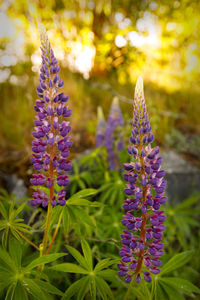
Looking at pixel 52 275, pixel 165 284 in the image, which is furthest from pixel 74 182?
pixel 165 284

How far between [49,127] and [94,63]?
5030 mm

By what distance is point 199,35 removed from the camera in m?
6.29

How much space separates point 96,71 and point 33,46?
4.70 feet

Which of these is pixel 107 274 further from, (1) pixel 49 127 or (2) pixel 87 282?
(1) pixel 49 127

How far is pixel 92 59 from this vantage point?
18.9 feet

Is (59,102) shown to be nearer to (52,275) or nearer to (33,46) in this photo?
(52,275)

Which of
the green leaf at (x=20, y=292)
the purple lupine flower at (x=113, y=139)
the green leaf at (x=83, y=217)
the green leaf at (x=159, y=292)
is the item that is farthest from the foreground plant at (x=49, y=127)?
the purple lupine flower at (x=113, y=139)

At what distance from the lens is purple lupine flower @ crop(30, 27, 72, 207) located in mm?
1143

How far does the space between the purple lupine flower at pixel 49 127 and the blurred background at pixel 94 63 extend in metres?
2.69

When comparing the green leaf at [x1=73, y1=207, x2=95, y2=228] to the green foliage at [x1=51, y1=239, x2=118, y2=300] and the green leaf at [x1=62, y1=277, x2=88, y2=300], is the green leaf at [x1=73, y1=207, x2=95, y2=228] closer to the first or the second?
the green foliage at [x1=51, y1=239, x2=118, y2=300]

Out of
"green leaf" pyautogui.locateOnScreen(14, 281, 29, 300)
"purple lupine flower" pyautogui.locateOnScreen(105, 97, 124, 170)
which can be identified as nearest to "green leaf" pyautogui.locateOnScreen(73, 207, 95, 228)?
"green leaf" pyautogui.locateOnScreen(14, 281, 29, 300)

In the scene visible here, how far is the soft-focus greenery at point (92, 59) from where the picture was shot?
4566 mm

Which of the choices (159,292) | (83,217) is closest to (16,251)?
(83,217)

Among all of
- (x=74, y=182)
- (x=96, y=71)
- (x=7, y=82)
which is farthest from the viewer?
(x=96, y=71)
